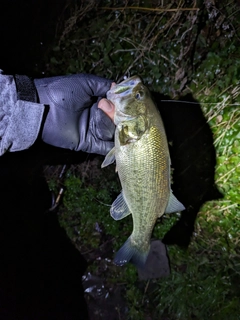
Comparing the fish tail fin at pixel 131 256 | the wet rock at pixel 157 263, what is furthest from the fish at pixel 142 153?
the wet rock at pixel 157 263

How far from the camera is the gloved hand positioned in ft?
8.75

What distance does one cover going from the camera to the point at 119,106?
2305 mm

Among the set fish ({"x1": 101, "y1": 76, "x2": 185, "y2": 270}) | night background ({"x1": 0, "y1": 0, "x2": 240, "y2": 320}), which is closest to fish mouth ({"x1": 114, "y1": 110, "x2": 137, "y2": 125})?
fish ({"x1": 101, "y1": 76, "x2": 185, "y2": 270})

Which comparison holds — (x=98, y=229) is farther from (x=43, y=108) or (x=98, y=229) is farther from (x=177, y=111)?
(x=43, y=108)

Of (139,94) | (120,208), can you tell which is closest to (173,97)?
(139,94)

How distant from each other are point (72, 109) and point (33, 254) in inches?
109

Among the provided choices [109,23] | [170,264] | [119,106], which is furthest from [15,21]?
[170,264]

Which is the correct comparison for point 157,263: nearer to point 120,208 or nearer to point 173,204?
point 120,208

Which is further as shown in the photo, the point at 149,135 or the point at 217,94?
the point at 217,94

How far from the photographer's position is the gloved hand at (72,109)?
8.75ft

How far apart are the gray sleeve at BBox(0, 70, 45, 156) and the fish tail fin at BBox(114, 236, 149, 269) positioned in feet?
4.07

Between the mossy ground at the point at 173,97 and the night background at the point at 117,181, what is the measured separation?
0.05 feet

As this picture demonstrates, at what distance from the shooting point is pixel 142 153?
223 cm

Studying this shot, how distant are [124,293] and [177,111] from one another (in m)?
2.78
